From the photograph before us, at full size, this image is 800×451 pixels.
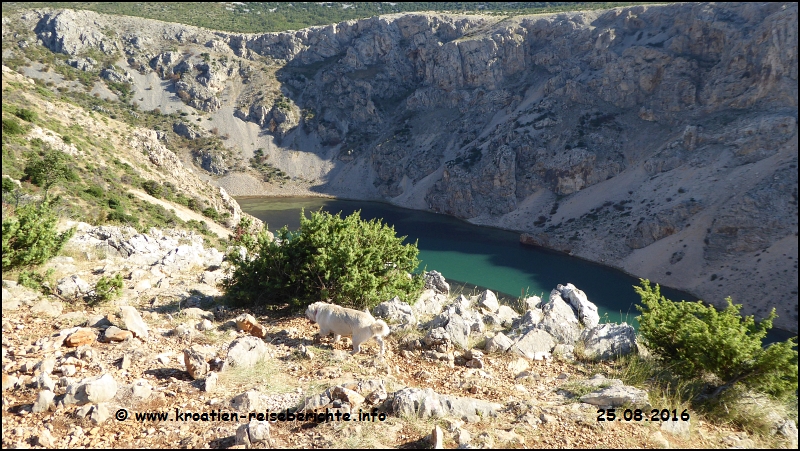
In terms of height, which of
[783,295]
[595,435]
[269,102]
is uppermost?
[269,102]

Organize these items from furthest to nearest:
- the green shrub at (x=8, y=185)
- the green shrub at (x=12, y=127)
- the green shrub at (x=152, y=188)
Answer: the green shrub at (x=152, y=188) < the green shrub at (x=12, y=127) < the green shrub at (x=8, y=185)

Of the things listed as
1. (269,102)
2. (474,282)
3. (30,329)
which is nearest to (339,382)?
(30,329)

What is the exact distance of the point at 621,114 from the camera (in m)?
67.9

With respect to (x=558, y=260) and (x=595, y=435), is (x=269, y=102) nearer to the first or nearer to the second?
(x=558, y=260)

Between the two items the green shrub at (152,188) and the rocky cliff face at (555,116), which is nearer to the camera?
the green shrub at (152,188)

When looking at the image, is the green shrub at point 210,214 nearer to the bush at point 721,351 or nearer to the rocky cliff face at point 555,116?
the rocky cliff face at point 555,116

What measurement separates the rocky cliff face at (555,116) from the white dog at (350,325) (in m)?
41.1

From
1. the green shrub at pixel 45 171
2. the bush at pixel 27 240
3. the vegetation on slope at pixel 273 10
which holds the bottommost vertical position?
the green shrub at pixel 45 171

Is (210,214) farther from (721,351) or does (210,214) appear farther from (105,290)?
(721,351)

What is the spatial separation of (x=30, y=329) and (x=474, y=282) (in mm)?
37768

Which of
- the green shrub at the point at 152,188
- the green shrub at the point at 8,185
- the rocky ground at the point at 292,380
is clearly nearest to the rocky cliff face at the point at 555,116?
the rocky ground at the point at 292,380

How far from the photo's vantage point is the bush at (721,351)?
6.32 meters

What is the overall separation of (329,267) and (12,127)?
31.8m

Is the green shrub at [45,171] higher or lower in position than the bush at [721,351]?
lower
